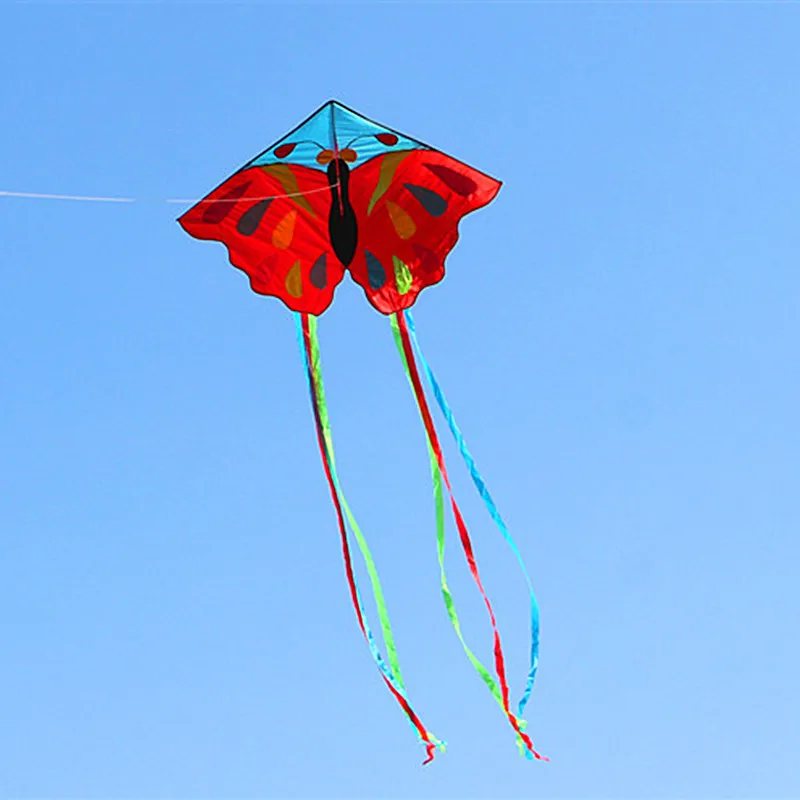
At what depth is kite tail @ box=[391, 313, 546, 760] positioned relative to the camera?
10117 mm

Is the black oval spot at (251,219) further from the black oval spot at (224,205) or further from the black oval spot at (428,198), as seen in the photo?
the black oval spot at (428,198)

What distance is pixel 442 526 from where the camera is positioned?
1118 centimetres

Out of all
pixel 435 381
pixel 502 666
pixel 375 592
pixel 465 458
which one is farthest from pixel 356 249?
pixel 502 666

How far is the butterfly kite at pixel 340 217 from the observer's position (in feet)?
38.2

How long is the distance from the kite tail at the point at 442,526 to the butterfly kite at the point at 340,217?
20 mm

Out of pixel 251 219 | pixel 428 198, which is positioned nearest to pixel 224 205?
pixel 251 219

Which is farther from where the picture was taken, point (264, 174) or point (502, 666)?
point (264, 174)

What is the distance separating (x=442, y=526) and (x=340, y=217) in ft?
10.2

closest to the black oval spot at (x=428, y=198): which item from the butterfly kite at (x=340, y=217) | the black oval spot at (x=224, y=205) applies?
the butterfly kite at (x=340, y=217)

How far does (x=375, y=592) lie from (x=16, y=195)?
440cm

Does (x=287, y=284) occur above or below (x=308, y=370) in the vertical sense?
above

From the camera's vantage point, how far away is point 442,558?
10.9 m

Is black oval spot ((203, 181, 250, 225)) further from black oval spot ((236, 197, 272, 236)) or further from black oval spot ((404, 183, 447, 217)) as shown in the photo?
black oval spot ((404, 183, 447, 217))

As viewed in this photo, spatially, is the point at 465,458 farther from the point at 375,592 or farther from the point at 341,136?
the point at 341,136
